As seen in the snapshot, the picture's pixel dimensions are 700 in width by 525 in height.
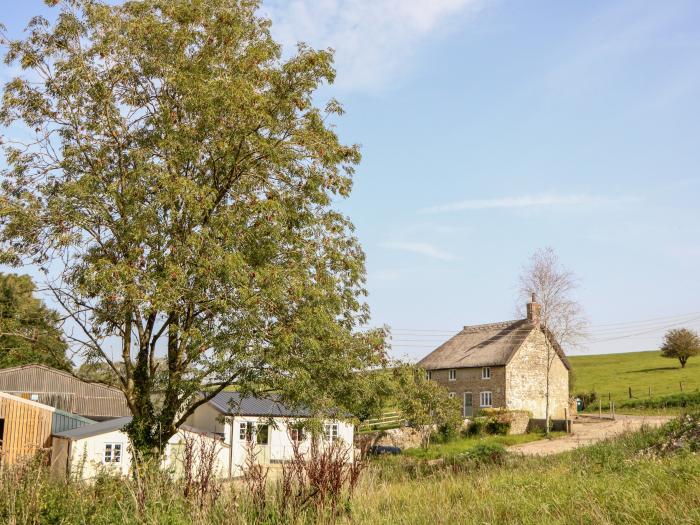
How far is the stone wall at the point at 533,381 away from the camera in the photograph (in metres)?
49.7

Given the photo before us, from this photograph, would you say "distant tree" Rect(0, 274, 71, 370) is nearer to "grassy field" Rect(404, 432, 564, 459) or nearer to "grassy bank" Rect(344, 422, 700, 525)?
"grassy bank" Rect(344, 422, 700, 525)

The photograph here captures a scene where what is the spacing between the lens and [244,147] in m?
17.8

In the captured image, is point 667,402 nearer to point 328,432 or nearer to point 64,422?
point 328,432

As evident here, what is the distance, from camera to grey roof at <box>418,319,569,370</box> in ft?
168

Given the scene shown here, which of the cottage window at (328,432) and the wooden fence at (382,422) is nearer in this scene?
the cottage window at (328,432)

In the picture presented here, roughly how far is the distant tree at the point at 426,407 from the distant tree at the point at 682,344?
1604 inches

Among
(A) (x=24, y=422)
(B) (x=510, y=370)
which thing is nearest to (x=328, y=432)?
(A) (x=24, y=422)

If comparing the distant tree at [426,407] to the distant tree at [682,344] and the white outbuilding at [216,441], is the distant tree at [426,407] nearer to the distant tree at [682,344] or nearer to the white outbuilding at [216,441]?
the white outbuilding at [216,441]

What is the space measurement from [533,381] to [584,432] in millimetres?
11390

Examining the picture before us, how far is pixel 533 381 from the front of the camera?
168ft

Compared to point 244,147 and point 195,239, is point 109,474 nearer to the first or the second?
point 195,239

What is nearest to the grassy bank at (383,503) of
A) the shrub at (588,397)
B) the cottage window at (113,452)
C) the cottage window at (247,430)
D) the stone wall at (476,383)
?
the cottage window at (247,430)

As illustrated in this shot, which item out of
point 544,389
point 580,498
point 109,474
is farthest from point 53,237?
point 544,389

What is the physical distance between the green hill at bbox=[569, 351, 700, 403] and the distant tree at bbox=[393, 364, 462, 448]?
68.7ft
